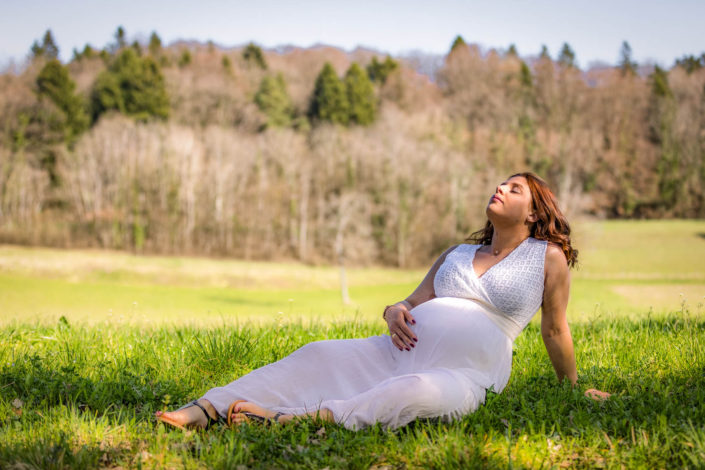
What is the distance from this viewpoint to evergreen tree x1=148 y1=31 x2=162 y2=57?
3142 inches

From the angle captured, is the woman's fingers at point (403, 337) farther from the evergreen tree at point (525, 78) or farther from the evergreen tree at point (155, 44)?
the evergreen tree at point (155, 44)

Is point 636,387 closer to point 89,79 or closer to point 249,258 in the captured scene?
point 249,258

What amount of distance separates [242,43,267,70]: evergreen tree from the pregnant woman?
84.3 m

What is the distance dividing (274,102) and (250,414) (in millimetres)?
68653

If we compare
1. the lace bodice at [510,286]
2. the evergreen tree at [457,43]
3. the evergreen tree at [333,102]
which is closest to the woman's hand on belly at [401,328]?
the lace bodice at [510,286]

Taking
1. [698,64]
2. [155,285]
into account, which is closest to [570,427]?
[155,285]

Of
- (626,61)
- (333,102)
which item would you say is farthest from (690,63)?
(333,102)

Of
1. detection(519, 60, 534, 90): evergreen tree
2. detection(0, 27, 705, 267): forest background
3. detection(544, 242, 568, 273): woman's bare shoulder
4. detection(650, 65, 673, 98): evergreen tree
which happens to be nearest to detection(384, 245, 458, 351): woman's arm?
detection(544, 242, 568, 273): woman's bare shoulder

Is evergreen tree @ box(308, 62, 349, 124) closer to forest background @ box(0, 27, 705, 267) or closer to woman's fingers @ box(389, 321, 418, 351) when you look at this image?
forest background @ box(0, 27, 705, 267)

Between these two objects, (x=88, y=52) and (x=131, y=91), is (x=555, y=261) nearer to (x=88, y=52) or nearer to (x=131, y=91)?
(x=131, y=91)

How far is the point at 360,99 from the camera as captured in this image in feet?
223

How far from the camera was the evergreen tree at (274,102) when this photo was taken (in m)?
68.8

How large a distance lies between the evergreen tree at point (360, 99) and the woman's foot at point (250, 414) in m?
64.8

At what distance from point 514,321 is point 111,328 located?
4.06 metres
